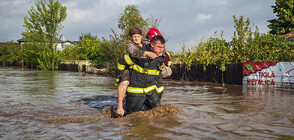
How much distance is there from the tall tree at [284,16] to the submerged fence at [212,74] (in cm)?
1306

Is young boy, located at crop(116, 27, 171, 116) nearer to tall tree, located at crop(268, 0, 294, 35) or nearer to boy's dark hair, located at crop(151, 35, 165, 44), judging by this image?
boy's dark hair, located at crop(151, 35, 165, 44)

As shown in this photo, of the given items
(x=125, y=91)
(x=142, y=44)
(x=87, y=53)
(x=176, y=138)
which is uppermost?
(x=87, y=53)

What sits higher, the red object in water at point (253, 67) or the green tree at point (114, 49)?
the green tree at point (114, 49)

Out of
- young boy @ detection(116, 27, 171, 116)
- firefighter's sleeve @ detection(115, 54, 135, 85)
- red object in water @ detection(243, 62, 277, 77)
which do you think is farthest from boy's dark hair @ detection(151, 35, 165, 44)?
red object in water @ detection(243, 62, 277, 77)

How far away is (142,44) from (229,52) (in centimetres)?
1384

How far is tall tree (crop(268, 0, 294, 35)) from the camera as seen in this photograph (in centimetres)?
2956

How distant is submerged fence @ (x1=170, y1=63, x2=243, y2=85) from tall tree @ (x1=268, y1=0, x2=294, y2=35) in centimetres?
1306

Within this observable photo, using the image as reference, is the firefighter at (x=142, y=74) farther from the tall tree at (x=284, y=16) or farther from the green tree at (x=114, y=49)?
the tall tree at (x=284, y=16)

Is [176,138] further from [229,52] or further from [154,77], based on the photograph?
[229,52]

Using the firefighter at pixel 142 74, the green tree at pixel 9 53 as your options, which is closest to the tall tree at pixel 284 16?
the firefighter at pixel 142 74

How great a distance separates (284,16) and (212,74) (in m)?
16.6

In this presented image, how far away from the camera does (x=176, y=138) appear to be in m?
4.07

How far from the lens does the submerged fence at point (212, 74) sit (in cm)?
1648

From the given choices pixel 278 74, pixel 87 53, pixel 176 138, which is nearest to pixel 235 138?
pixel 176 138
